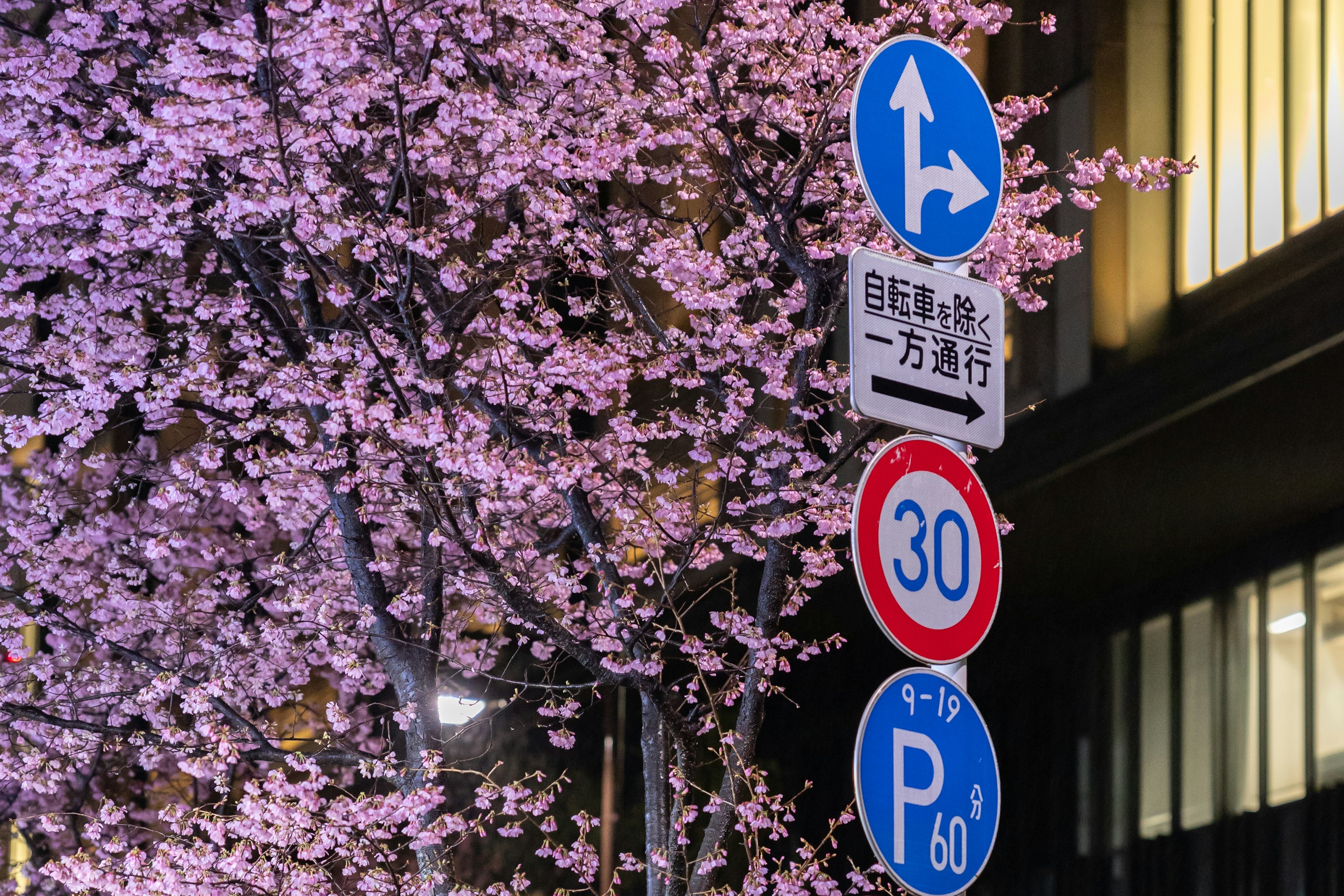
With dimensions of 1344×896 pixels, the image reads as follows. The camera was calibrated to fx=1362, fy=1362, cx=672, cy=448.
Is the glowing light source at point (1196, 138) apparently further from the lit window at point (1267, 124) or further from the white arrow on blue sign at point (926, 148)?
the white arrow on blue sign at point (926, 148)

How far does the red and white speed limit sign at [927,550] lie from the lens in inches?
124

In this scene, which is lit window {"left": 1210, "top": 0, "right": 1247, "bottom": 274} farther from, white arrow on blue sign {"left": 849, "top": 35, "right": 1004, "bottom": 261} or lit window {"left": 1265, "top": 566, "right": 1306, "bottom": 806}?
white arrow on blue sign {"left": 849, "top": 35, "right": 1004, "bottom": 261}

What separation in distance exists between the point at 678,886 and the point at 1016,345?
403cm

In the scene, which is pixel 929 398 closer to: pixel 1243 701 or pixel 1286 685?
pixel 1286 685

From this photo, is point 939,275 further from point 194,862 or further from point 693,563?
point 194,862

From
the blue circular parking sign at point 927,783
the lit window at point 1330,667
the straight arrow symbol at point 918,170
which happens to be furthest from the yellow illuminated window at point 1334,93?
the blue circular parking sign at point 927,783

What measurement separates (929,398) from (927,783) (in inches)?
37.2

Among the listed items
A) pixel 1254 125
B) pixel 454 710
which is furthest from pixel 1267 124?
pixel 454 710

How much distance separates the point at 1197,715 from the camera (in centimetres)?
712

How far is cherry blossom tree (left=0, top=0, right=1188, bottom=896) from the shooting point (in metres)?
7.32

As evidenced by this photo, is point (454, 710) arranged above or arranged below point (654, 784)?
above

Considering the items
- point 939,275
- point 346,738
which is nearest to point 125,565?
point 346,738

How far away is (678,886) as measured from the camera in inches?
282

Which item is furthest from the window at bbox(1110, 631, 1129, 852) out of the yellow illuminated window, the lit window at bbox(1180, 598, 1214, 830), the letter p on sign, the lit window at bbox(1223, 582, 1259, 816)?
the letter p on sign
